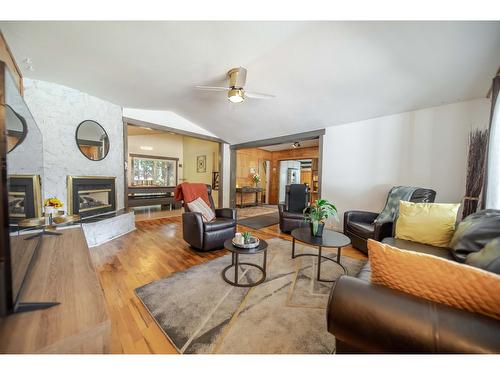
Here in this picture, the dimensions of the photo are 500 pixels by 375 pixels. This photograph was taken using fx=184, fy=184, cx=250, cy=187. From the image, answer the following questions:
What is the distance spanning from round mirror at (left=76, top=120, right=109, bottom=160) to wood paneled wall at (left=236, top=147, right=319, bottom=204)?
13.4 feet

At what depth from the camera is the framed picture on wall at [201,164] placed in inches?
270

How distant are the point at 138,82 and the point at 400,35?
134 inches

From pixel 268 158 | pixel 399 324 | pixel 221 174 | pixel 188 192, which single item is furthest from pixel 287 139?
pixel 399 324

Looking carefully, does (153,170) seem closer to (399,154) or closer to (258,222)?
(258,222)

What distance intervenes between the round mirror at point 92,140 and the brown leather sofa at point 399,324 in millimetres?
4159

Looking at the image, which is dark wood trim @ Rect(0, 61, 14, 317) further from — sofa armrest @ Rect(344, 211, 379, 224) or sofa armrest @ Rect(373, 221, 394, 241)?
sofa armrest @ Rect(344, 211, 379, 224)

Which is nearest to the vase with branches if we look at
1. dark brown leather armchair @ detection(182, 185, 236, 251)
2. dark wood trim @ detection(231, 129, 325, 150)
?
dark wood trim @ detection(231, 129, 325, 150)

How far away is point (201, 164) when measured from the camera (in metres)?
6.96

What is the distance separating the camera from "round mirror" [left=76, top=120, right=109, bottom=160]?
313cm

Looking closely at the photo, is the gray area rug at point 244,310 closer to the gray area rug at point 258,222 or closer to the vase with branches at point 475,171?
the vase with branches at point 475,171

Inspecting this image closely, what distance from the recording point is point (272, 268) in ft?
7.23

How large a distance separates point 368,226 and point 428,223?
2.63ft

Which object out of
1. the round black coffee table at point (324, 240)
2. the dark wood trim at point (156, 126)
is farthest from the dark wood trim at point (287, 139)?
the round black coffee table at point (324, 240)

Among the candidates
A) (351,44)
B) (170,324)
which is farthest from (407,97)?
(170,324)
